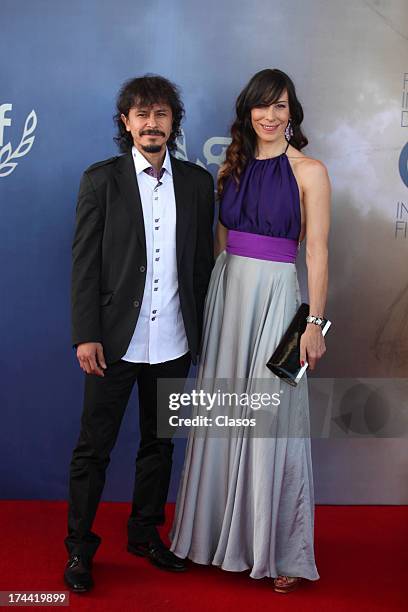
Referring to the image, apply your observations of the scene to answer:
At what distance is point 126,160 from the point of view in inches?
108

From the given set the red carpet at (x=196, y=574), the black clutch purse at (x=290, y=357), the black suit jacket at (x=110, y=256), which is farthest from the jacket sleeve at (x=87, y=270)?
the red carpet at (x=196, y=574)

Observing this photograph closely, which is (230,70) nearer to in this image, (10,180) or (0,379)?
(10,180)

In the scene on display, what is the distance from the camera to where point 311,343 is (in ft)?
8.93

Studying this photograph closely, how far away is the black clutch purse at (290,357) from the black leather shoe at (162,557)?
2.47ft

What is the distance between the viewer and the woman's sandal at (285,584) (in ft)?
9.04

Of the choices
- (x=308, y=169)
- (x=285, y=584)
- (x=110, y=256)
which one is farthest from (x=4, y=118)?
(x=285, y=584)

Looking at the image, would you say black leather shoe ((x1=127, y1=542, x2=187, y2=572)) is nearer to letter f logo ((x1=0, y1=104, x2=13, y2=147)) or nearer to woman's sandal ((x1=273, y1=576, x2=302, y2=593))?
woman's sandal ((x1=273, y1=576, x2=302, y2=593))

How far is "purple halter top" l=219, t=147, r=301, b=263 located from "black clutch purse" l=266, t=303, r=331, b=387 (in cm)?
24

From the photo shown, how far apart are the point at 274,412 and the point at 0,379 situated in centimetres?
128

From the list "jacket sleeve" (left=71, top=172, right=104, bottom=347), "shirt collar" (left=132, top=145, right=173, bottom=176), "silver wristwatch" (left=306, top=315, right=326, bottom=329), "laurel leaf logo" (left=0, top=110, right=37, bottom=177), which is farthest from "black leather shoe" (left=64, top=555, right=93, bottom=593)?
"laurel leaf logo" (left=0, top=110, right=37, bottom=177)

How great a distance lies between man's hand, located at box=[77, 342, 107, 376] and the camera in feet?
8.77

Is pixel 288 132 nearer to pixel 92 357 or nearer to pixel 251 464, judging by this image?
pixel 92 357

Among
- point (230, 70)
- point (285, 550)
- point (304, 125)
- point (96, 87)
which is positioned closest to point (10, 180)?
point (96, 87)

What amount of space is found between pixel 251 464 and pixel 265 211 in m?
0.86
